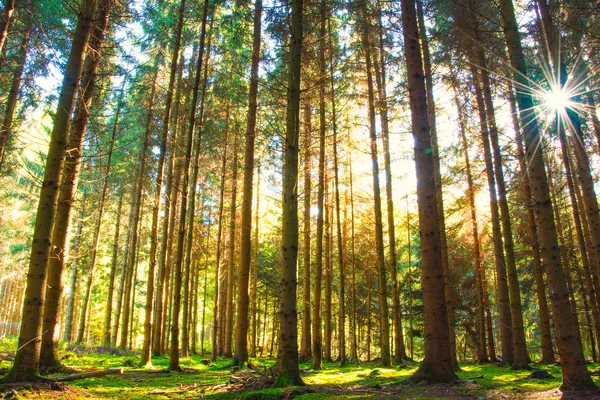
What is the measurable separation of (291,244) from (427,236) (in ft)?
7.91

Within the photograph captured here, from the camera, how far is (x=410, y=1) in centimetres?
738

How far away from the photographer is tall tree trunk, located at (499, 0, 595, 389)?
16.3 feet

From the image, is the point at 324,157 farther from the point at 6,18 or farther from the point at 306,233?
the point at 6,18

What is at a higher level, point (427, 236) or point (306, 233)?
point (306, 233)

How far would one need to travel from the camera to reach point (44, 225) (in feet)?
16.4

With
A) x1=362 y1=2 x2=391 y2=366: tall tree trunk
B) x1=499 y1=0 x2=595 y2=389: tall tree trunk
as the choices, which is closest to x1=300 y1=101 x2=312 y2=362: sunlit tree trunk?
x1=362 y1=2 x2=391 y2=366: tall tree trunk

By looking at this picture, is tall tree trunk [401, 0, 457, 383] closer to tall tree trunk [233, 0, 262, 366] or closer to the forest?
the forest

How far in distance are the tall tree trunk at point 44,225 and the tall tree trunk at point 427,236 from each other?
5.47 meters

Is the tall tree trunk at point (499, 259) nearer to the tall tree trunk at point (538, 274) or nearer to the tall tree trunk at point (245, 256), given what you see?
the tall tree trunk at point (538, 274)

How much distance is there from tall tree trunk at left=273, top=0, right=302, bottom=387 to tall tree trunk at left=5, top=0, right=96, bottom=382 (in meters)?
3.16

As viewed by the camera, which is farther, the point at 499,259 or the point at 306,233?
the point at 306,233

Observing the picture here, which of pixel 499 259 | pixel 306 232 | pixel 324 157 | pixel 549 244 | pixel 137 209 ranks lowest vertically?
pixel 549 244

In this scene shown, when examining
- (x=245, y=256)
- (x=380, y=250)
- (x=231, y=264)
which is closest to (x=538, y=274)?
(x=380, y=250)

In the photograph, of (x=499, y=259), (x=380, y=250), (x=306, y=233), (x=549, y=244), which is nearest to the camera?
(x=549, y=244)
